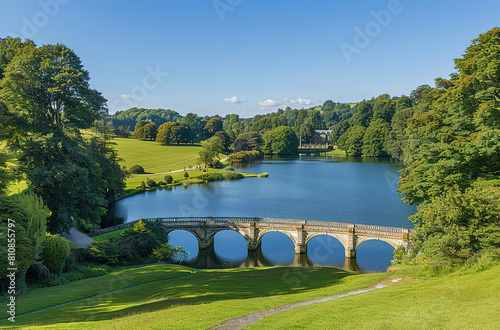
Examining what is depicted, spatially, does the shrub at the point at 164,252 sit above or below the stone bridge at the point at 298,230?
below

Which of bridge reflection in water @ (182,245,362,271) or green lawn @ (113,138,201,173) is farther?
green lawn @ (113,138,201,173)

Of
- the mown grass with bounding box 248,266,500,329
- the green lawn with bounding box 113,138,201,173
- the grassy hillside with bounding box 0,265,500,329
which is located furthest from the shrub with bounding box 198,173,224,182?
the mown grass with bounding box 248,266,500,329

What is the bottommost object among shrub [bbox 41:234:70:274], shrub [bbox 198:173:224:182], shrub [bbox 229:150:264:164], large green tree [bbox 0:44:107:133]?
shrub [bbox 41:234:70:274]

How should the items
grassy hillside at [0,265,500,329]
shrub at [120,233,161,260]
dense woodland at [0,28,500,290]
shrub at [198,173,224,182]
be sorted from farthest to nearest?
shrub at [198,173,224,182]
shrub at [120,233,161,260]
dense woodland at [0,28,500,290]
grassy hillside at [0,265,500,329]

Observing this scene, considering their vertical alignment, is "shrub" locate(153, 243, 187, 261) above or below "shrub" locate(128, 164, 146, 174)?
below

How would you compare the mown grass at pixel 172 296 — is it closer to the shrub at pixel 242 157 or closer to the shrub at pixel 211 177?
the shrub at pixel 211 177

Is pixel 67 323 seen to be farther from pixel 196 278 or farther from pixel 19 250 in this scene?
pixel 196 278

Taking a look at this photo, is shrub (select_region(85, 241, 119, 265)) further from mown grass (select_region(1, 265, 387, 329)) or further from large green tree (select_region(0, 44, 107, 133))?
large green tree (select_region(0, 44, 107, 133))

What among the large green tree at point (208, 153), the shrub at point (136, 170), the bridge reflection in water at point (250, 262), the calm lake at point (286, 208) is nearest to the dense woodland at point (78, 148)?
the bridge reflection in water at point (250, 262)

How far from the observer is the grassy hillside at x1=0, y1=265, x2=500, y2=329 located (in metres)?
10.8

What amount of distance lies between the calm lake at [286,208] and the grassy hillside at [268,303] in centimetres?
1419

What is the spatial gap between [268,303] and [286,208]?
36131 millimetres

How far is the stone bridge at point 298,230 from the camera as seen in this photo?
3197cm

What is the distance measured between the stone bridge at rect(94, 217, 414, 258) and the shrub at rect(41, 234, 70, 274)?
15.2 metres
